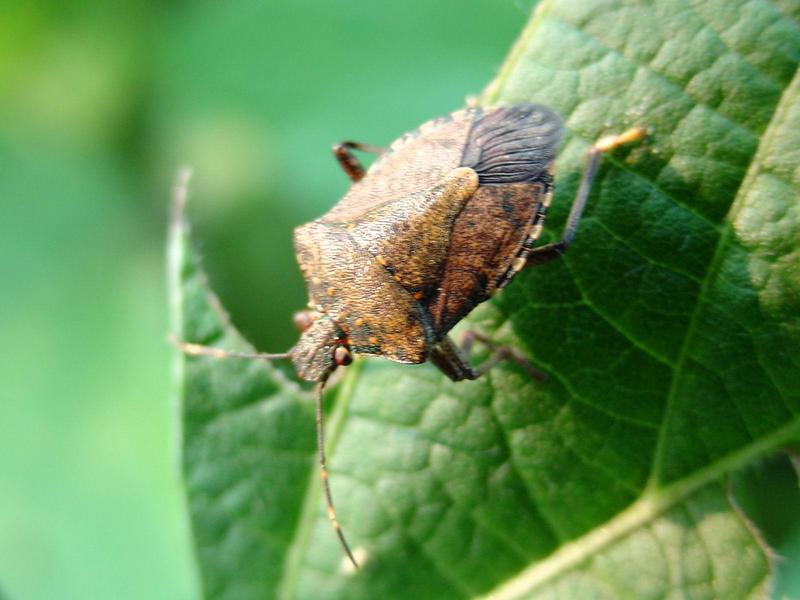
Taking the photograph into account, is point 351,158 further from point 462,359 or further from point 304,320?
point 462,359

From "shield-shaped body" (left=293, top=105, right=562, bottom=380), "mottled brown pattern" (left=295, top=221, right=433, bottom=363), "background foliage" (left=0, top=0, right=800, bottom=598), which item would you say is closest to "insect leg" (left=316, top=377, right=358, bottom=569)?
"shield-shaped body" (left=293, top=105, right=562, bottom=380)

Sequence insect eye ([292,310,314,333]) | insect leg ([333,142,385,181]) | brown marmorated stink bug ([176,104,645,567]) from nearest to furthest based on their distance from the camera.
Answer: brown marmorated stink bug ([176,104,645,567]), insect eye ([292,310,314,333]), insect leg ([333,142,385,181])

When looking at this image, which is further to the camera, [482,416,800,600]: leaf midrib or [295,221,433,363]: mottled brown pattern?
[295,221,433,363]: mottled brown pattern

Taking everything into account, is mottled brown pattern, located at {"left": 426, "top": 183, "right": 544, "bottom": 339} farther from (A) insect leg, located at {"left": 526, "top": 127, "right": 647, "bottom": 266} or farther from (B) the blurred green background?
(B) the blurred green background

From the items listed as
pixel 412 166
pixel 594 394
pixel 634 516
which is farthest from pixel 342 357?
pixel 634 516

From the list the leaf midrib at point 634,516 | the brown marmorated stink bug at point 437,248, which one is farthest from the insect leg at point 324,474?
the leaf midrib at point 634,516
